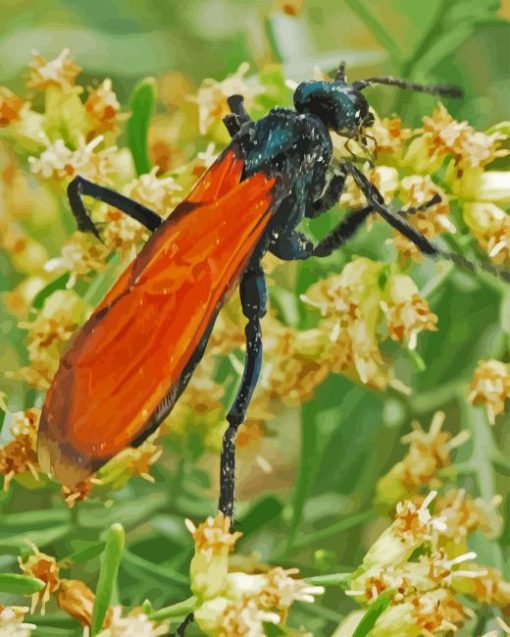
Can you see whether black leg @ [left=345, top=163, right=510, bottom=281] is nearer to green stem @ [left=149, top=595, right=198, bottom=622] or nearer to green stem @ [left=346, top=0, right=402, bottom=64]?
green stem @ [left=346, top=0, right=402, bottom=64]

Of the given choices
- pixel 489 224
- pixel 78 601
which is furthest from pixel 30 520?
pixel 489 224

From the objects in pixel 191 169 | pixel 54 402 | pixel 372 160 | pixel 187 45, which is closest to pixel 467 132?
pixel 372 160

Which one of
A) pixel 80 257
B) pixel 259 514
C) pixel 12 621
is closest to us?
pixel 12 621

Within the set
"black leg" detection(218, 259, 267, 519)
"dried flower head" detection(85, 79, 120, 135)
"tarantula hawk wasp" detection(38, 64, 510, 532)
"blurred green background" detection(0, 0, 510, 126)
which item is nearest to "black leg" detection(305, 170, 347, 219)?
"tarantula hawk wasp" detection(38, 64, 510, 532)

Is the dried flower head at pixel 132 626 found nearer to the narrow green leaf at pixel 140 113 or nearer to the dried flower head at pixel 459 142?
the narrow green leaf at pixel 140 113

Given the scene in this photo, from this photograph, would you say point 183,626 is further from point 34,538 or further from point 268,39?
point 268,39

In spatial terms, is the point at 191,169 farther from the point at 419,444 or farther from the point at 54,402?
the point at 419,444
